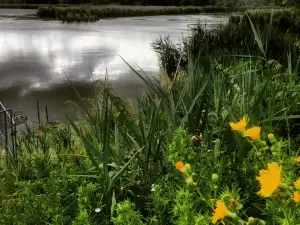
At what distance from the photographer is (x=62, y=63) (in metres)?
11.7

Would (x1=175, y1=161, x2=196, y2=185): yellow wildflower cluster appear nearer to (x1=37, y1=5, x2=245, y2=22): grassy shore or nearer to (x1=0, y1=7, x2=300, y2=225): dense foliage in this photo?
(x1=0, y1=7, x2=300, y2=225): dense foliage

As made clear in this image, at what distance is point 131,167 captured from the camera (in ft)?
6.05

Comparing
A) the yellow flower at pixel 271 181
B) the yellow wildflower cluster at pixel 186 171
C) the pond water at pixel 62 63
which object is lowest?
the pond water at pixel 62 63

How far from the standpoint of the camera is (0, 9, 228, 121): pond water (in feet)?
26.0

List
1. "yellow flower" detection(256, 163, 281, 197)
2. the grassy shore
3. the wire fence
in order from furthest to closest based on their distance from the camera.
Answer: the grassy shore
the wire fence
"yellow flower" detection(256, 163, 281, 197)

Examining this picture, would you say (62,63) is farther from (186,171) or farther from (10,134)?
(186,171)

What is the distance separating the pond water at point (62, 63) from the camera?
7.93 m

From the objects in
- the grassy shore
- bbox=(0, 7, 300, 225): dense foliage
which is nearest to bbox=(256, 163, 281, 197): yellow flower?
bbox=(0, 7, 300, 225): dense foliage

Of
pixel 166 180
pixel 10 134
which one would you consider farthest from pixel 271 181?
pixel 10 134

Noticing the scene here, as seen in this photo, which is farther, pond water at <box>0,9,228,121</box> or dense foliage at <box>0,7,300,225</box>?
pond water at <box>0,9,228,121</box>

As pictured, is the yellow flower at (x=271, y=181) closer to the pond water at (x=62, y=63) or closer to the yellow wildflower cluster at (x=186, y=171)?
the yellow wildflower cluster at (x=186, y=171)

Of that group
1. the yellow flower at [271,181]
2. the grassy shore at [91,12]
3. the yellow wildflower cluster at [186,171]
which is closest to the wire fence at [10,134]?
the yellow wildflower cluster at [186,171]

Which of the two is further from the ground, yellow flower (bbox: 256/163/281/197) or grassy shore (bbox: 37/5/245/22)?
grassy shore (bbox: 37/5/245/22)

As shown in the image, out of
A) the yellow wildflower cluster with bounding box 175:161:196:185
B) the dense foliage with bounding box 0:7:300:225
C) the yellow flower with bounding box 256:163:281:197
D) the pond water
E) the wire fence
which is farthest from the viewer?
the pond water
